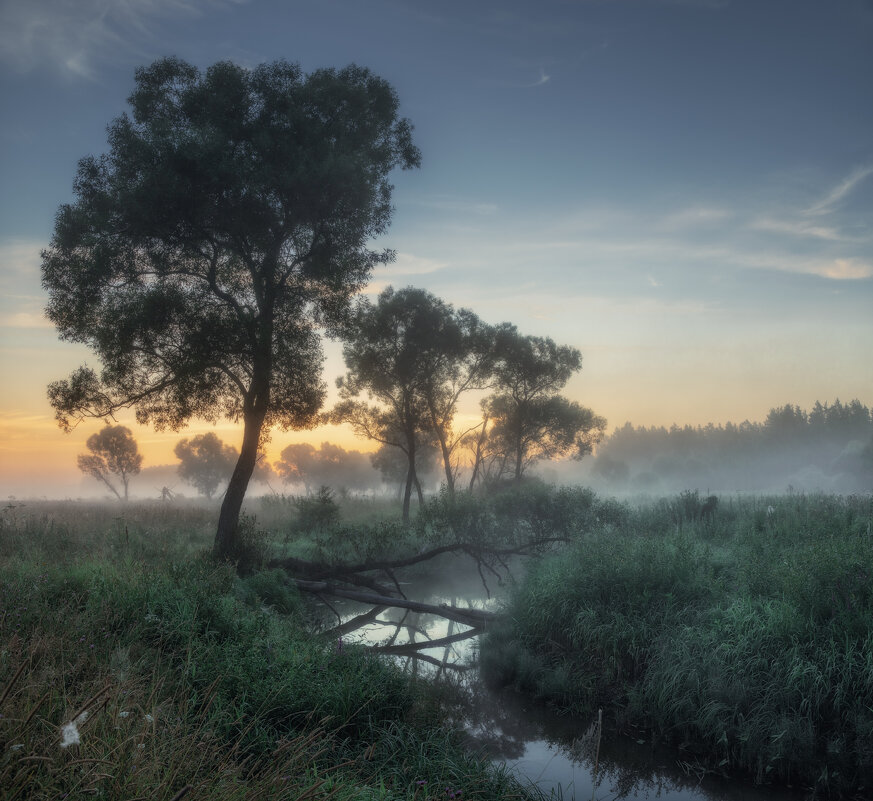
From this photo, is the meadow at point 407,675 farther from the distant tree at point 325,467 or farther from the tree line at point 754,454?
the tree line at point 754,454

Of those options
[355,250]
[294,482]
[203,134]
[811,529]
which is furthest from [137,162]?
[294,482]

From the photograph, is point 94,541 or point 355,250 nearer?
point 94,541

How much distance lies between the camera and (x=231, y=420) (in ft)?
56.4

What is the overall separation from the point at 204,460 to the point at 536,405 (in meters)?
45.3

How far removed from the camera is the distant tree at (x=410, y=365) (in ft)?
91.2

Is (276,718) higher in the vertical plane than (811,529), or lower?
lower

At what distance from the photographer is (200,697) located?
661cm

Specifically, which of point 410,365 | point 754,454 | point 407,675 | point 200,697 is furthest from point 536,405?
point 754,454

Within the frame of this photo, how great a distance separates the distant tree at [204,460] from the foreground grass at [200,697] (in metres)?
58.4

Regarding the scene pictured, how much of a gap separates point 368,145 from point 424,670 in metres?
13.8

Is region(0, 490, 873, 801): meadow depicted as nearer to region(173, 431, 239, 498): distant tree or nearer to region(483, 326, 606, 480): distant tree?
Result: region(483, 326, 606, 480): distant tree

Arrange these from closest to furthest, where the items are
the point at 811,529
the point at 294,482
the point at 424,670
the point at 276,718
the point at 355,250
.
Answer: the point at 276,718
the point at 424,670
the point at 811,529
the point at 355,250
the point at 294,482

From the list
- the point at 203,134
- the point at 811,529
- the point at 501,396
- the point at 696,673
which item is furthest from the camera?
the point at 501,396

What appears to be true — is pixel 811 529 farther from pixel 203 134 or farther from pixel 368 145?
pixel 203 134
